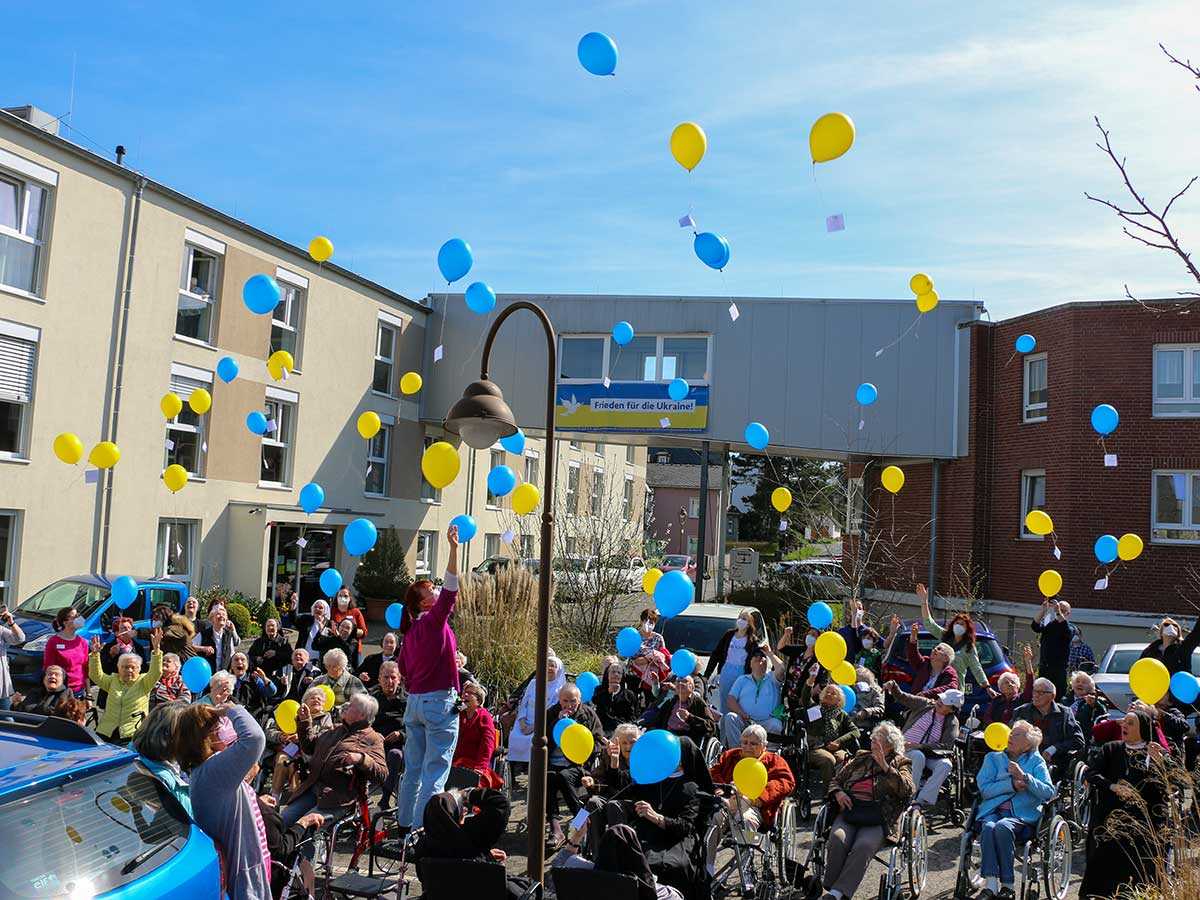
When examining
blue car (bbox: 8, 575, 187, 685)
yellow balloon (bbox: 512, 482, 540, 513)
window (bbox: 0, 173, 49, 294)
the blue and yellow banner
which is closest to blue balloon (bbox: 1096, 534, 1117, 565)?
yellow balloon (bbox: 512, 482, 540, 513)

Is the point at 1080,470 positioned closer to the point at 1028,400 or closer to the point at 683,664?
the point at 1028,400

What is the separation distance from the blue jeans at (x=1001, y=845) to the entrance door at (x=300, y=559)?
16.3 m

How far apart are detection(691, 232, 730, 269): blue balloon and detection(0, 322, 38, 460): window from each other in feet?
36.0

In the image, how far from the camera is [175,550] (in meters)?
18.7

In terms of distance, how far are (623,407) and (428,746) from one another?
15.9 m

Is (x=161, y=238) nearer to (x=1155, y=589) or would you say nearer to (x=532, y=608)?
(x=532, y=608)

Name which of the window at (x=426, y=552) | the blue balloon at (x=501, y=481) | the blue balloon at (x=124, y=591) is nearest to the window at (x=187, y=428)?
the blue balloon at (x=124, y=591)

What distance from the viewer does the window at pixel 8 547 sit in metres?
15.2

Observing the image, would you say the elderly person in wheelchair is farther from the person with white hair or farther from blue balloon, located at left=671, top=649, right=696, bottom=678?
blue balloon, located at left=671, top=649, right=696, bottom=678

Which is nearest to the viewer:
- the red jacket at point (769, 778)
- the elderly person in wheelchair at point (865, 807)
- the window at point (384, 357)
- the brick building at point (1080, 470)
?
the elderly person in wheelchair at point (865, 807)

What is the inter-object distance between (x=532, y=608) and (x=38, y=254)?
9.89 metres

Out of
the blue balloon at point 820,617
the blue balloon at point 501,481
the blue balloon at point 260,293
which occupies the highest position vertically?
the blue balloon at point 260,293

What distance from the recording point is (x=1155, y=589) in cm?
1823

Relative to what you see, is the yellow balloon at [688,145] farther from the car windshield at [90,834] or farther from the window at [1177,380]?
the window at [1177,380]
